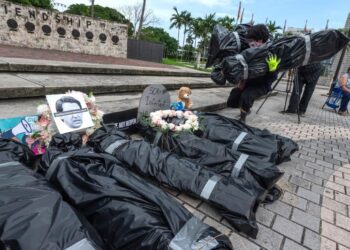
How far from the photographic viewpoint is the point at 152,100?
3057 mm

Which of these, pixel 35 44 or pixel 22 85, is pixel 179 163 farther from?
pixel 35 44

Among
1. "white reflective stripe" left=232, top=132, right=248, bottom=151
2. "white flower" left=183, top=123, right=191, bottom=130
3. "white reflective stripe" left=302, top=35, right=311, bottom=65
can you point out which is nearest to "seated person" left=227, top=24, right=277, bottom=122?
"white reflective stripe" left=302, top=35, right=311, bottom=65

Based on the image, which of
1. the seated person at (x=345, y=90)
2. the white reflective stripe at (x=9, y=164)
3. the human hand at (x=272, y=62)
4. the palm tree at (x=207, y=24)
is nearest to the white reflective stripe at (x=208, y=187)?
the white reflective stripe at (x=9, y=164)

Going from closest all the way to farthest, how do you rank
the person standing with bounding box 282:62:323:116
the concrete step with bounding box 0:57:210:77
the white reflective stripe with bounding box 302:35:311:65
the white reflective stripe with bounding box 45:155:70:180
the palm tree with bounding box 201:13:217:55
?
the white reflective stripe with bounding box 45:155:70:180 < the white reflective stripe with bounding box 302:35:311:65 < the concrete step with bounding box 0:57:210:77 < the person standing with bounding box 282:62:323:116 < the palm tree with bounding box 201:13:217:55

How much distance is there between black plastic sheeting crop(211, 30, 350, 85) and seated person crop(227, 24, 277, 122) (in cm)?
21

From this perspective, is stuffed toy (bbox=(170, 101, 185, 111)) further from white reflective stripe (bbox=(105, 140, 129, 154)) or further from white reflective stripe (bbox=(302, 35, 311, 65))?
white reflective stripe (bbox=(302, 35, 311, 65))

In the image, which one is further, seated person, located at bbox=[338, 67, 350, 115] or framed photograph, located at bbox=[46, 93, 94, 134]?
seated person, located at bbox=[338, 67, 350, 115]

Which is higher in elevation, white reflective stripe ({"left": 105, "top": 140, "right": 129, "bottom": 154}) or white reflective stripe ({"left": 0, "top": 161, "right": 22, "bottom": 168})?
white reflective stripe ({"left": 0, "top": 161, "right": 22, "bottom": 168})

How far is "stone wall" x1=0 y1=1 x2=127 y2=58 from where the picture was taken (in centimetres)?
877

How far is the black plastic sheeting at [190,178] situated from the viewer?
5.16 feet

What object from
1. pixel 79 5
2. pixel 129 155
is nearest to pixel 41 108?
pixel 129 155

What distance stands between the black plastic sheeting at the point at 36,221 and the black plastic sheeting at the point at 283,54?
2722 mm

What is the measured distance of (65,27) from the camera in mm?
10039

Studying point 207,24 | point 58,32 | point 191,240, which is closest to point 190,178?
point 191,240
